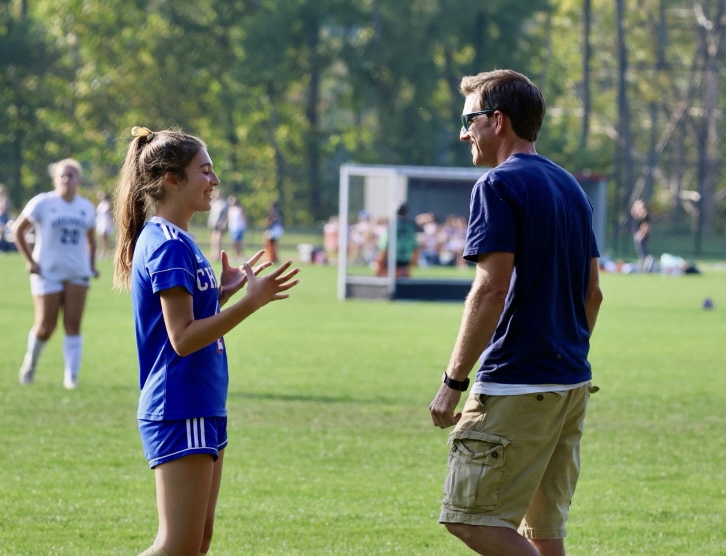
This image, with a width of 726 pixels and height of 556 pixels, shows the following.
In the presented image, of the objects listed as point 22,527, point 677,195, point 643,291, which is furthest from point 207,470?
point 677,195

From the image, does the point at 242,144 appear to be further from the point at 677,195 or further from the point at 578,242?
the point at 578,242

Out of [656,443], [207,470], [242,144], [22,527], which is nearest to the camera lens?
[207,470]

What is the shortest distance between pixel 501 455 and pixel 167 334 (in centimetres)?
119

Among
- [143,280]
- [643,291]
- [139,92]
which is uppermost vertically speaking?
[139,92]

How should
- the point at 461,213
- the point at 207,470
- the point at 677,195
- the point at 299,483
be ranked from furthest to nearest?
the point at 677,195
the point at 461,213
the point at 299,483
the point at 207,470

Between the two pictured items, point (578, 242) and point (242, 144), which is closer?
point (578, 242)

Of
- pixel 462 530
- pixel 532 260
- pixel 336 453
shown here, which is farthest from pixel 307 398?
pixel 532 260

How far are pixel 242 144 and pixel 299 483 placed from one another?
51.0 meters

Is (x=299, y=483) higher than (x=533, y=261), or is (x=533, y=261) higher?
(x=533, y=261)

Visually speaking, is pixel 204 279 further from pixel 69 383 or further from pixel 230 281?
pixel 69 383

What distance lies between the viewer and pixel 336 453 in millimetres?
9117

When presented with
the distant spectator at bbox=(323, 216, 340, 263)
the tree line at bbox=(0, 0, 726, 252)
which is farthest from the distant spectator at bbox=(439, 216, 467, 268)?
the tree line at bbox=(0, 0, 726, 252)

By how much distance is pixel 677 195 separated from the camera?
54.5m

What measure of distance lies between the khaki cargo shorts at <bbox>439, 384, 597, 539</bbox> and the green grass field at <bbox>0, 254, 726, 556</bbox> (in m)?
2.12
